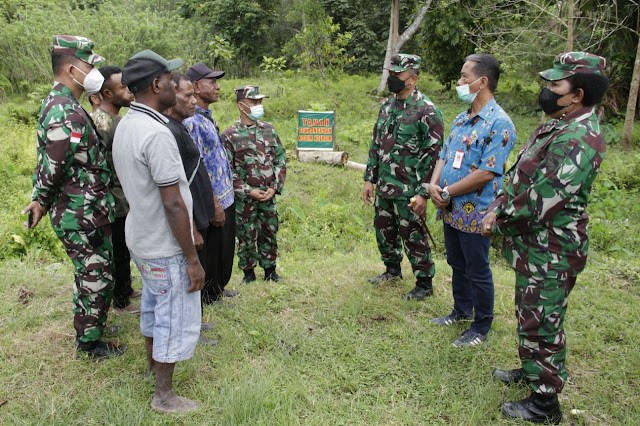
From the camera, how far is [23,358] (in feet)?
10.6

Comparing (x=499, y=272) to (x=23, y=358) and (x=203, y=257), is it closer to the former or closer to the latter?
(x=203, y=257)

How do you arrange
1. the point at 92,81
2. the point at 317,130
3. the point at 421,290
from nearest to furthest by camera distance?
the point at 92,81 → the point at 421,290 → the point at 317,130

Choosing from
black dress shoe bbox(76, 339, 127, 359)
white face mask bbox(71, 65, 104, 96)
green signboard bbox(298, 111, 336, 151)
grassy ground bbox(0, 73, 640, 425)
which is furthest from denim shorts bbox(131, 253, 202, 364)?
green signboard bbox(298, 111, 336, 151)

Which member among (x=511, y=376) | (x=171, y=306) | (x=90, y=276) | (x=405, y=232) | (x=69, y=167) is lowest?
(x=511, y=376)

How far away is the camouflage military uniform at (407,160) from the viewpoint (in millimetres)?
3979

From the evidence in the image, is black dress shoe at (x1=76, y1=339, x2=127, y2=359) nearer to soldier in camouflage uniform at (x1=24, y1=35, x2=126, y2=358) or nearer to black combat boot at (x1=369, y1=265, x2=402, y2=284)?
soldier in camouflage uniform at (x1=24, y1=35, x2=126, y2=358)

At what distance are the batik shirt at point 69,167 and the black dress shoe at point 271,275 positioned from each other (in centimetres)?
190

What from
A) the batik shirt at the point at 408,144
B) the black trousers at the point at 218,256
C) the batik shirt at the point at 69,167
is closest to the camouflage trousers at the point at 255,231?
the black trousers at the point at 218,256

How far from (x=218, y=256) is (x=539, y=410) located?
262cm

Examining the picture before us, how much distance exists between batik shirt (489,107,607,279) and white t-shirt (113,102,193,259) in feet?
6.10

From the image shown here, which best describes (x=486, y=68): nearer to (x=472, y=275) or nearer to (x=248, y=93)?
(x=472, y=275)

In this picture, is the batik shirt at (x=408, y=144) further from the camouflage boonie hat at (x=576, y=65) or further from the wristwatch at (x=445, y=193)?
the camouflage boonie hat at (x=576, y=65)

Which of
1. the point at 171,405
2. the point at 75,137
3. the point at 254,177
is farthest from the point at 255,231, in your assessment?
the point at 171,405

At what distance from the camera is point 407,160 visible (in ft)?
13.4
